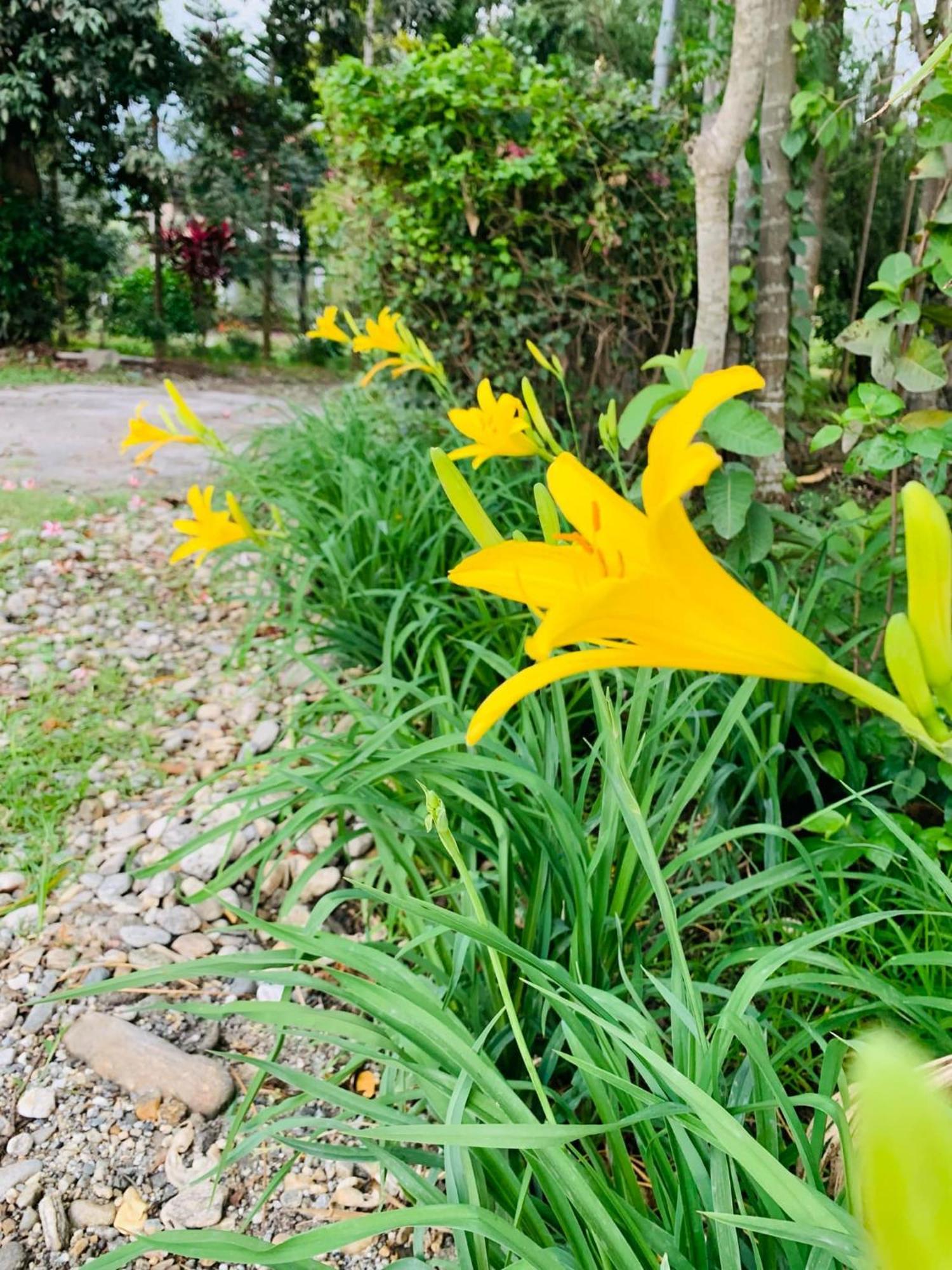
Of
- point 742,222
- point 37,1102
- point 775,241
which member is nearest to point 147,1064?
point 37,1102

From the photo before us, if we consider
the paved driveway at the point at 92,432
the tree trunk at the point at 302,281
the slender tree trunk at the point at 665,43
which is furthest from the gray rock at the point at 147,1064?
the tree trunk at the point at 302,281

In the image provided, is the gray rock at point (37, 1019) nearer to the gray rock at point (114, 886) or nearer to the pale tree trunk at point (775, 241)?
the gray rock at point (114, 886)

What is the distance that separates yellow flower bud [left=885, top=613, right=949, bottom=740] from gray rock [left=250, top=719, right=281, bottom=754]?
1.68 meters

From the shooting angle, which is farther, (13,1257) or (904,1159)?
(13,1257)

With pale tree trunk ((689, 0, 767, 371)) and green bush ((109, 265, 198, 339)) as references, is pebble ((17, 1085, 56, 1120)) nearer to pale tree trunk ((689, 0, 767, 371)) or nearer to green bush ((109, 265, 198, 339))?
pale tree trunk ((689, 0, 767, 371))

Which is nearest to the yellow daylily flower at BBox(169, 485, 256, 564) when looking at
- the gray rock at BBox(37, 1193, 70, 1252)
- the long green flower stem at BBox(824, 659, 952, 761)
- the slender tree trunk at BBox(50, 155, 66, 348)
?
the gray rock at BBox(37, 1193, 70, 1252)

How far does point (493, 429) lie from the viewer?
1032mm

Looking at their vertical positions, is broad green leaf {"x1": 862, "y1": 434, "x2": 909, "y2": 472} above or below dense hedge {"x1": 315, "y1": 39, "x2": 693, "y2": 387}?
below

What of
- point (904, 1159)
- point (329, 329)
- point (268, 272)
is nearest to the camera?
point (904, 1159)

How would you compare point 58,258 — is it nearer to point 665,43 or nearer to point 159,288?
point 159,288

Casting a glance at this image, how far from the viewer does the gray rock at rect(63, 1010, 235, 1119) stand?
1.13 m

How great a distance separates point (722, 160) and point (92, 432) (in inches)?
155

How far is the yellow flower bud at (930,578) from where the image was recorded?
0.32 metres

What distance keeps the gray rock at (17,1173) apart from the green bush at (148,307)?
878 cm
